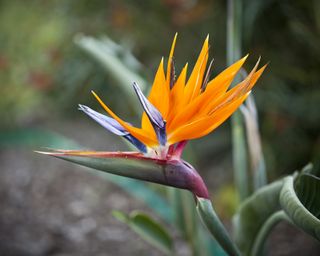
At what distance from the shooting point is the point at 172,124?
0.66 metres

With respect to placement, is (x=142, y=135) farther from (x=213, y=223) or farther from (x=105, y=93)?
(x=105, y=93)

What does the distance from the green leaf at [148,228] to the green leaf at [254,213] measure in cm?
17

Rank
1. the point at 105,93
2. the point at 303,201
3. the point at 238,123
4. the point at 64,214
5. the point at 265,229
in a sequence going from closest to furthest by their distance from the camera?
the point at 303,201 → the point at 265,229 → the point at 238,123 → the point at 64,214 → the point at 105,93

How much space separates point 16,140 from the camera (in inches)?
106

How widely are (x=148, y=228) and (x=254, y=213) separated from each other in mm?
253

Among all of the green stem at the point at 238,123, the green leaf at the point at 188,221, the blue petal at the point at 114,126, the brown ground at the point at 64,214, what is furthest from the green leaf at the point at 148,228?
the brown ground at the point at 64,214

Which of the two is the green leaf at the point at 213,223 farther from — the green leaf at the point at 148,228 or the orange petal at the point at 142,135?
the green leaf at the point at 148,228

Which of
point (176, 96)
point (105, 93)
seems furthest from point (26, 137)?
point (176, 96)

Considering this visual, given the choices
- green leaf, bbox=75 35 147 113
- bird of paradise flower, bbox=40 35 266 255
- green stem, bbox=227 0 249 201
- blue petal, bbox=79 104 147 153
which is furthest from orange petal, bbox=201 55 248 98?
green leaf, bbox=75 35 147 113

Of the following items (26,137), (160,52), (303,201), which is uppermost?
(303,201)

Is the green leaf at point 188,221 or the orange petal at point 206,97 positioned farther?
the green leaf at point 188,221

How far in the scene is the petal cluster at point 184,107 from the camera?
63 centimetres

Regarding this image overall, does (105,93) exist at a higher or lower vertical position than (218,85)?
lower

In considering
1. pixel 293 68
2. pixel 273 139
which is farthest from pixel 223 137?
pixel 293 68
